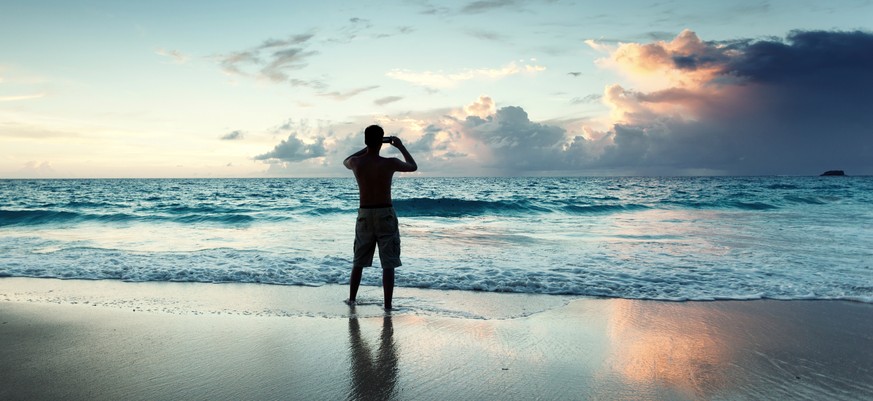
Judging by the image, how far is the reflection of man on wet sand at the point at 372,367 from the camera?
3352 millimetres

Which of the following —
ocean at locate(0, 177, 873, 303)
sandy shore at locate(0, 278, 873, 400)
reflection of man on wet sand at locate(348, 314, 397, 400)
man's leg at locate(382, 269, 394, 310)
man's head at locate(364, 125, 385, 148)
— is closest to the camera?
reflection of man on wet sand at locate(348, 314, 397, 400)

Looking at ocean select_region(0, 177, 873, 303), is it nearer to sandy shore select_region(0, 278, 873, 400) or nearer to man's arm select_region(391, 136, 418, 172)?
sandy shore select_region(0, 278, 873, 400)

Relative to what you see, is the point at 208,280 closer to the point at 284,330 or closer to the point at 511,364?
the point at 284,330

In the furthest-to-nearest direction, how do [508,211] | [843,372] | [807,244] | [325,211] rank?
[508,211] < [325,211] < [807,244] < [843,372]

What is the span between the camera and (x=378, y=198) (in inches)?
216

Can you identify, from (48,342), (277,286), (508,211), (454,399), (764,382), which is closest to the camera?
(454,399)

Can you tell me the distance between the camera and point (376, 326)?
4.95 m

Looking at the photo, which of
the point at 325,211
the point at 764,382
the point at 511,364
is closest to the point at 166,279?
the point at 511,364

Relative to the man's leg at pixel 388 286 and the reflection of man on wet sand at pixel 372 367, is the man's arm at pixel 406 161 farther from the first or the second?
the reflection of man on wet sand at pixel 372 367

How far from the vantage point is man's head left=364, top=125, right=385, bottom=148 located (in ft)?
17.7

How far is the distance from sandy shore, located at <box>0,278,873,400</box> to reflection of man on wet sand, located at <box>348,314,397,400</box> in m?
0.02

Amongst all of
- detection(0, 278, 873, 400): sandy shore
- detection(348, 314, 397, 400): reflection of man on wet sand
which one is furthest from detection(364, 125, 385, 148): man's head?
detection(348, 314, 397, 400): reflection of man on wet sand

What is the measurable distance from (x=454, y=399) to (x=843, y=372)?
2.97 meters

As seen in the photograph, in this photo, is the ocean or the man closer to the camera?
the man
